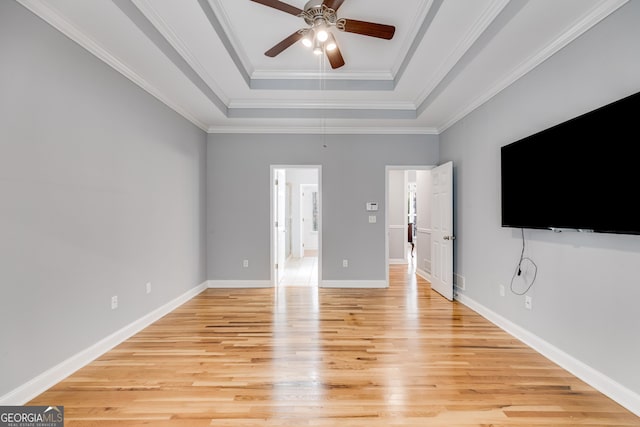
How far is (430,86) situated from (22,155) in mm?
4037

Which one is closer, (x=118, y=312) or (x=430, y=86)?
(x=118, y=312)

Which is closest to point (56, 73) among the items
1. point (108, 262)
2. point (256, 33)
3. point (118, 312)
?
point (108, 262)

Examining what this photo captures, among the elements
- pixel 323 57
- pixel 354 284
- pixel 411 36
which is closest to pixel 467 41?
pixel 411 36

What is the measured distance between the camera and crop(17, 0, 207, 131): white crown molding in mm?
1983

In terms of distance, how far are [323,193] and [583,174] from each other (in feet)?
11.2

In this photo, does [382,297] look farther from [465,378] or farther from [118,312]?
[118,312]

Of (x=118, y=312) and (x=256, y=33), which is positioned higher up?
(x=256, y=33)

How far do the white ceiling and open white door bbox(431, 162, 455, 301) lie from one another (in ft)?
2.85

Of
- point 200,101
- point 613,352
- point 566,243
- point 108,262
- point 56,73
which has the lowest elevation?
point 613,352

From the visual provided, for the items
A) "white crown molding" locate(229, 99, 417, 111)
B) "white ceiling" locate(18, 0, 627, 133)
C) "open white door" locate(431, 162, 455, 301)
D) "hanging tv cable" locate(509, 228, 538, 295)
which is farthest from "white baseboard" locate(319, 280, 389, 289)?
"white crown molding" locate(229, 99, 417, 111)

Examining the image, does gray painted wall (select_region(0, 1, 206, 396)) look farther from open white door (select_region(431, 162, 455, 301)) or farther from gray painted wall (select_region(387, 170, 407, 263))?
Answer: gray painted wall (select_region(387, 170, 407, 263))

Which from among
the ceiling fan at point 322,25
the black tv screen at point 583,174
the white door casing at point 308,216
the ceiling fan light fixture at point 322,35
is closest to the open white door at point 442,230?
the black tv screen at point 583,174

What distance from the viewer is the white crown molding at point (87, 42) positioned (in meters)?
1.98

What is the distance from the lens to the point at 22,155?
192cm
